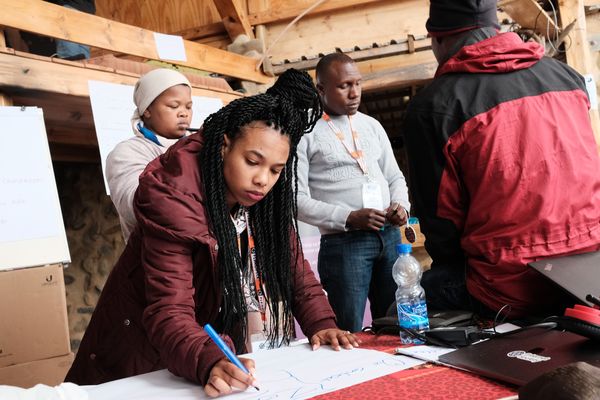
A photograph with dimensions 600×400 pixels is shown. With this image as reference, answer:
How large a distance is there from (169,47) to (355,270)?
8.03ft

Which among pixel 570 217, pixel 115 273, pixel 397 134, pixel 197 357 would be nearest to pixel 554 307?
pixel 570 217

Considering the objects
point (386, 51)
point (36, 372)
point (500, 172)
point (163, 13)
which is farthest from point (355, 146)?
point (163, 13)

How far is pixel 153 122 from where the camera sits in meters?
2.25

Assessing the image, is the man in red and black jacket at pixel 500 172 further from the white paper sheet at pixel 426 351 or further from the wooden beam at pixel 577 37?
Result: the wooden beam at pixel 577 37

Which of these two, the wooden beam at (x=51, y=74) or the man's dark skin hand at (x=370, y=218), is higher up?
the wooden beam at (x=51, y=74)

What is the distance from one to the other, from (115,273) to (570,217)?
1216mm

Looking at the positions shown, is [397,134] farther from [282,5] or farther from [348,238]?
[348,238]

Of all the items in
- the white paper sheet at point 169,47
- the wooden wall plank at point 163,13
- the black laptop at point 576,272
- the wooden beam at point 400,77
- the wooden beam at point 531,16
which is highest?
the wooden wall plank at point 163,13

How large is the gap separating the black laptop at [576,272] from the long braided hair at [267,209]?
26.7 inches

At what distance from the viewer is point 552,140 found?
1.46 metres

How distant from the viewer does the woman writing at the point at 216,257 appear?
1.31 m

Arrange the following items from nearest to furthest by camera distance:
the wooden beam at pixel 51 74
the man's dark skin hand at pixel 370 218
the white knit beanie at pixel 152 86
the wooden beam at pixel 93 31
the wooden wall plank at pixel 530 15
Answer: the white knit beanie at pixel 152 86 < the man's dark skin hand at pixel 370 218 < the wooden beam at pixel 51 74 < the wooden beam at pixel 93 31 < the wooden wall plank at pixel 530 15

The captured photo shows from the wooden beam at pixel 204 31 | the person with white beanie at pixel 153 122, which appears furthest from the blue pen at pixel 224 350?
the wooden beam at pixel 204 31

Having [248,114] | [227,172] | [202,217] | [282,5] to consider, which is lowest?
[202,217]
